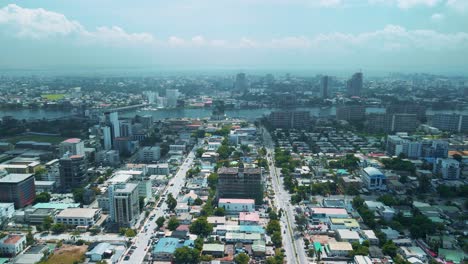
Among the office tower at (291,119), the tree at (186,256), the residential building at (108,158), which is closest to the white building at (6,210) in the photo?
the residential building at (108,158)

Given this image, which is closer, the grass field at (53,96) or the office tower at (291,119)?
the office tower at (291,119)

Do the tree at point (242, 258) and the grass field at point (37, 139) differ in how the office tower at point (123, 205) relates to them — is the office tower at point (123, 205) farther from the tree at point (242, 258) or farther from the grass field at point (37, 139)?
the grass field at point (37, 139)

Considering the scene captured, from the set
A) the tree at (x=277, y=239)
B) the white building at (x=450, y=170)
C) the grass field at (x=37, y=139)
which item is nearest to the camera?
the tree at (x=277, y=239)

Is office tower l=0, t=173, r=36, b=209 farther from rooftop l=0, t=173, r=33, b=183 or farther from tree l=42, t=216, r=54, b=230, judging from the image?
tree l=42, t=216, r=54, b=230

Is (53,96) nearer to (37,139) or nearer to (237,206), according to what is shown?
(37,139)

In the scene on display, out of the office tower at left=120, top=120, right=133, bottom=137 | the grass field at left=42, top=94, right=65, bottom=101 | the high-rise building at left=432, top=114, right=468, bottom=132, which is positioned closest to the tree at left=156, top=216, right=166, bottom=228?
the office tower at left=120, top=120, right=133, bottom=137

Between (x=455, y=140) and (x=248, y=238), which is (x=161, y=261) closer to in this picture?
(x=248, y=238)
